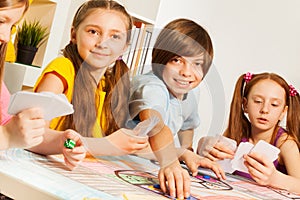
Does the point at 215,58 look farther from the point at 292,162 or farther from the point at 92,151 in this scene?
the point at 92,151

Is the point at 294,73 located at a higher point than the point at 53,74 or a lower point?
higher

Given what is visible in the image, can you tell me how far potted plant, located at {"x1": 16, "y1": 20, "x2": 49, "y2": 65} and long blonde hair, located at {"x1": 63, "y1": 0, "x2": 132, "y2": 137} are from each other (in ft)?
1.35

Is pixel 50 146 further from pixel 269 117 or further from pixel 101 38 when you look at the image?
pixel 269 117

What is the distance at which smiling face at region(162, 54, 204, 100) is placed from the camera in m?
0.90

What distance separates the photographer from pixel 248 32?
2.13 meters

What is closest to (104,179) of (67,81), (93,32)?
(67,81)

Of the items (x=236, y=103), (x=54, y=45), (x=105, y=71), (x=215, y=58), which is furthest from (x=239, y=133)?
(x=215, y=58)

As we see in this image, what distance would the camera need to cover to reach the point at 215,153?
1.11 metres

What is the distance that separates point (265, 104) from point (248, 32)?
84 centimetres

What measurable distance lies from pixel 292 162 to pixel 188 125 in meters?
0.35

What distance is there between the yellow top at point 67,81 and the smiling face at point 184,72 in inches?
6.3

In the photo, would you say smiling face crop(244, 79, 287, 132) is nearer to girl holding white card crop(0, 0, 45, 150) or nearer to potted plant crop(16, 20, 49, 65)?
potted plant crop(16, 20, 49, 65)

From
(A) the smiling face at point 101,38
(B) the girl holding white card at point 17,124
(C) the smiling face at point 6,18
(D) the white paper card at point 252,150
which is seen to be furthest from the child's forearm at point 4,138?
(D) the white paper card at point 252,150

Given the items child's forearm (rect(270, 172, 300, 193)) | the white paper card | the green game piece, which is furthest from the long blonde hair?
child's forearm (rect(270, 172, 300, 193))
